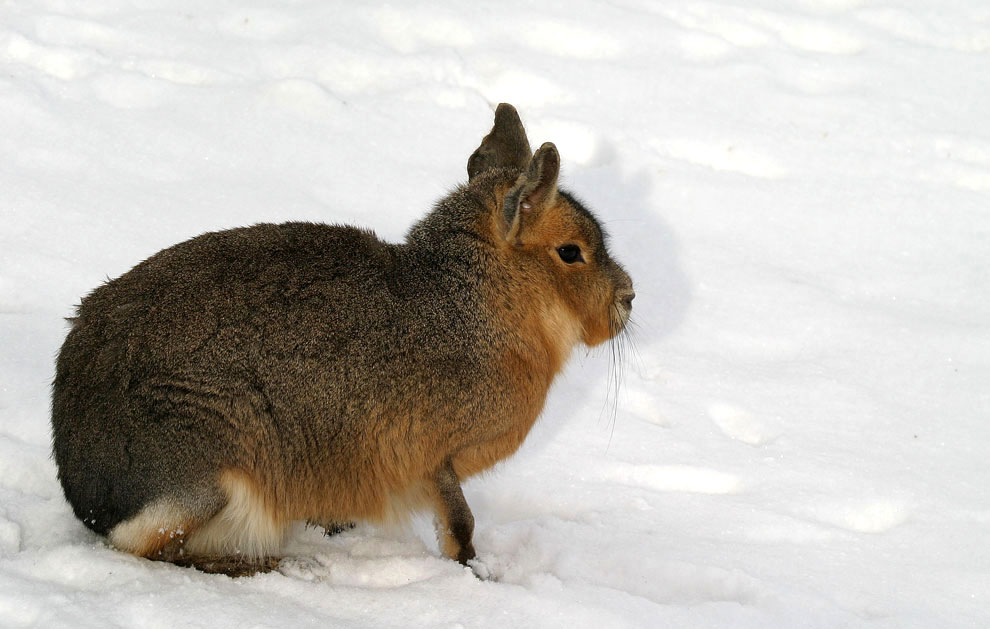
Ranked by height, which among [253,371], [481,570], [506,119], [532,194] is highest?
[506,119]

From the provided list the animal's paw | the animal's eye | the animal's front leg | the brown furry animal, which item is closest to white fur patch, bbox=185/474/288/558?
the brown furry animal

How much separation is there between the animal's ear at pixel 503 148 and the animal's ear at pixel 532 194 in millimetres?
587

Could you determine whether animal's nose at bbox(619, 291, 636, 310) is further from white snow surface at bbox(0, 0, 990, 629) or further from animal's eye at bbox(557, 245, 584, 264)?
white snow surface at bbox(0, 0, 990, 629)

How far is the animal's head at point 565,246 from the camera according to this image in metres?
4.16

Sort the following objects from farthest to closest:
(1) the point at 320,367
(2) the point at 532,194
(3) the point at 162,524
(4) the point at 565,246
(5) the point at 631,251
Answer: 1. (5) the point at 631,251
2. (4) the point at 565,246
3. (2) the point at 532,194
4. (1) the point at 320,367
5. (3) the point at 162,524

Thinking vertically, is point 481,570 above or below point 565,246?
below

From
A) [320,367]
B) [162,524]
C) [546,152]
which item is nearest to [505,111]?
[546,152]

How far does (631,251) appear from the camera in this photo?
6.51 metres

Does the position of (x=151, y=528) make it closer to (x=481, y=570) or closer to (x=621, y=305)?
(x=481, y=570)

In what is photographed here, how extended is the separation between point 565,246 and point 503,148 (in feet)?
2.18

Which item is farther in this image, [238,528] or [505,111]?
[505,111]

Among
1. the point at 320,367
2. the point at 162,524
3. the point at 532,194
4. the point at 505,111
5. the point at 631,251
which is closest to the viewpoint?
the point at 162,524

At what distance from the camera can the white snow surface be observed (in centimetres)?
414

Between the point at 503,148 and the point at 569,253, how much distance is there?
0.68m
